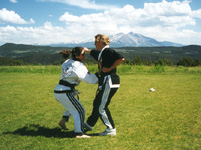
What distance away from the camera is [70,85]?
14.5 ft

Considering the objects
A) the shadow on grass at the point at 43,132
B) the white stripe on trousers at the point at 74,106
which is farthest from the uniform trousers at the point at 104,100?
the shadow on grass at the point at 43,132

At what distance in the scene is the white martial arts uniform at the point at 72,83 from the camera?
4.16 meters

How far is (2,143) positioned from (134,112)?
14.1 feet

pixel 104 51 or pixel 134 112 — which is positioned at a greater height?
pixel 104 51

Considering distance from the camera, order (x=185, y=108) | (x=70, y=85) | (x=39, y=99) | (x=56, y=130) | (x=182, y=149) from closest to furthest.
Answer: (x=182, y=149) → (x=70, y=85) → (x=56, y=130) → (x=185, y=108) → (x=39, y=99)

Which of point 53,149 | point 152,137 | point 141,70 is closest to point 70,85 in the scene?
point 53,149

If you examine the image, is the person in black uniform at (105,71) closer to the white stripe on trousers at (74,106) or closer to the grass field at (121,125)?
the white stripe on trousers at (74,106)

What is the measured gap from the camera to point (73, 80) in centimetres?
437

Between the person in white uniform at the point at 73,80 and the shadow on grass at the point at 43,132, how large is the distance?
0.52 meters

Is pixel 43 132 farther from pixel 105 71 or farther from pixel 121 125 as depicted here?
pixel 105 71

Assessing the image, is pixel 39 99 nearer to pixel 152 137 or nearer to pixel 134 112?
pixel 134 112

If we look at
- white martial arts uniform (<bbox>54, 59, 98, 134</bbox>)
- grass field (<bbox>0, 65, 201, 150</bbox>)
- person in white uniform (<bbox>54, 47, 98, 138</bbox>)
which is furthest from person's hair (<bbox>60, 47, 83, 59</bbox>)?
grass field (<bbox>0, 65, 201, 150</bbox>)

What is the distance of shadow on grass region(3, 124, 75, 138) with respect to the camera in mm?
4898

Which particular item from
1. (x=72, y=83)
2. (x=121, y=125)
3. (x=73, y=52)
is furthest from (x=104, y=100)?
(x=121, y=125)
